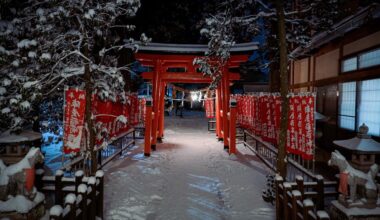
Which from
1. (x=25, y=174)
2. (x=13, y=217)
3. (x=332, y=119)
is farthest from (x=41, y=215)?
(x=332, y=119)

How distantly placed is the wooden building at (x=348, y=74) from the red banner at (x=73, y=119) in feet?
25.8

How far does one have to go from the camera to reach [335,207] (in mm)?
5434

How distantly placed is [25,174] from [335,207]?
5.72 m

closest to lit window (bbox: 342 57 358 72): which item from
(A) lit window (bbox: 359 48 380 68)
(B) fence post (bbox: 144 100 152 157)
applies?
(A) lit window (bbox: 359 48 380 68)

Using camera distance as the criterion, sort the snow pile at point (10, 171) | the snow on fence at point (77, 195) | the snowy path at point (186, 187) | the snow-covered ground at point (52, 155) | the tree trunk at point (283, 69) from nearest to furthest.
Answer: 1. the snow on fence at point (77, 195)
2. the snow pile at point (10, 171)
3. the tree trunk at point (283, 69)
4. the snowy path at point (186, 187)
5. the snow-covered ground at point (52, 155)

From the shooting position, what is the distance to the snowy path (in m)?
6.98

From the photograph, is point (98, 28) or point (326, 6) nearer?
point (98, 28)

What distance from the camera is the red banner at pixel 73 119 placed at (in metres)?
7.85

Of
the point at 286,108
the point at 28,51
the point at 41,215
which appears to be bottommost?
the point at 41,215

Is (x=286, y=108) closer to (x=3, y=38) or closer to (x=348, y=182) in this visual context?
(x=348, y=182)

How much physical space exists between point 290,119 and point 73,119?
6305 mm

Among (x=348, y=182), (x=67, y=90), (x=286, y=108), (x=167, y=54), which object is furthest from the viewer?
(x=167, y=54)

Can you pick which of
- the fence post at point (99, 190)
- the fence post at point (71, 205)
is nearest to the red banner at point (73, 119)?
the fence post at point (99, 190)

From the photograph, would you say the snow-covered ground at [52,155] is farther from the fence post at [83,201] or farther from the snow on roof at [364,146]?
the snow on roof at [364,146]
